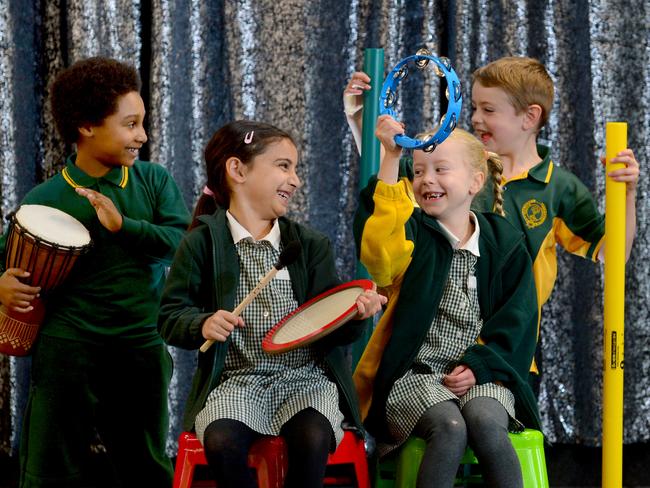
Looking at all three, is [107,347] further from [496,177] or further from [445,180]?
[496,177]

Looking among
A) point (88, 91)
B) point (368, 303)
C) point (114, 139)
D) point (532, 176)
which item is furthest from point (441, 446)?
point (88, 91)

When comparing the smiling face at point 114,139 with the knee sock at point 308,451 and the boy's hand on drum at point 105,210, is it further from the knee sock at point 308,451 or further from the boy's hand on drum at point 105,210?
the knee sock at point 308,451

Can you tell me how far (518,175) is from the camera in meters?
2.33

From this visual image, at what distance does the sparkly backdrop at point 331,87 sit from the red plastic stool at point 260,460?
112cm

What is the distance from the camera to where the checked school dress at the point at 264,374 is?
1.80 meters

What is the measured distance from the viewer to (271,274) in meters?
1.75

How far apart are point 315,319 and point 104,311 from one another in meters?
0.65

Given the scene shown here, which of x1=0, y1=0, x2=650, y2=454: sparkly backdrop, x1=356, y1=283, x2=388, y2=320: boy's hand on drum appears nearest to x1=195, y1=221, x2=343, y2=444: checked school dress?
x1=356, y1=283, x2=388, y2=320: boy's hand on drum

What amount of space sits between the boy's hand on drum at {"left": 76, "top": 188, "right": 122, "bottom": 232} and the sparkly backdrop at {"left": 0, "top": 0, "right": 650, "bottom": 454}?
0.75m

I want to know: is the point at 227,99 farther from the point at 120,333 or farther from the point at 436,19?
the point at 120,333

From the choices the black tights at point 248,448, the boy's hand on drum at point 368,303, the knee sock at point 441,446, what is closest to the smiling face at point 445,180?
the boy's hand on drum at point 368,303

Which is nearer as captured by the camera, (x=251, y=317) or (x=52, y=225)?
(x=251, y=317)

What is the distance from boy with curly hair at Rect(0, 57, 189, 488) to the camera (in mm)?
2180

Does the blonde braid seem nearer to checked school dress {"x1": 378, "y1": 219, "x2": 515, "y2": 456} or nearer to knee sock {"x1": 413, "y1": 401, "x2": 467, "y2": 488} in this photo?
checked school dress {"x1": 378, "y1": 219, "x2": 515, "y2": 456}
